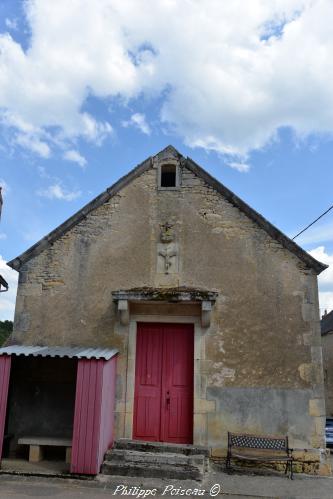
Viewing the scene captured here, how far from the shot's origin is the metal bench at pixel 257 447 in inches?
Result: 287

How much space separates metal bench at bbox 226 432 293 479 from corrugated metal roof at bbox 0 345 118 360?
2.61 m

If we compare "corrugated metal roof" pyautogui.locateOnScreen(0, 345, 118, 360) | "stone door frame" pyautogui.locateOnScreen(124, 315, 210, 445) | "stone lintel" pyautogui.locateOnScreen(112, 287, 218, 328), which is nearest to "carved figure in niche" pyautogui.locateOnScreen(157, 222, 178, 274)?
"stone lintel" pyautogui.locateOnScreen(112, 287, 218, 328)

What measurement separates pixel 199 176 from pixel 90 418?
5036 mm

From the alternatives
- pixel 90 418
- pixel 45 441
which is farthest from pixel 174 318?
pixel 45 441

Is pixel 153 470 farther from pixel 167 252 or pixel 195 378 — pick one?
pixel 167 252

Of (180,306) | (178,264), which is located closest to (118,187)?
(178,264)

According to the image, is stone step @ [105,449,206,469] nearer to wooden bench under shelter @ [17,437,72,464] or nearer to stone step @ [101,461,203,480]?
stone step @ [101,461,203,480]

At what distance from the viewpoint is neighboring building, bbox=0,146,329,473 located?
303 inches

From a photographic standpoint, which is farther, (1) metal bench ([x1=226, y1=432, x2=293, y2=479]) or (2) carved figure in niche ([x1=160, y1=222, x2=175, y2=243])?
(2) carved figure in niche ([x1=160, y1=222, x2=175, y2=243])

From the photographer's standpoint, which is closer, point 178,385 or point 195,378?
point 195,378

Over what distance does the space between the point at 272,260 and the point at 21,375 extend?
533 centimetres

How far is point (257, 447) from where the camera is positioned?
7.36 meters

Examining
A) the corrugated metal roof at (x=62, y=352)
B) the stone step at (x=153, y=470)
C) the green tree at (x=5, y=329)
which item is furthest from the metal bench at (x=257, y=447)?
the green tree at (x=5, y=329)

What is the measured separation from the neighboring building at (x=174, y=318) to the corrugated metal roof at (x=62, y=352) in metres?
0.05
